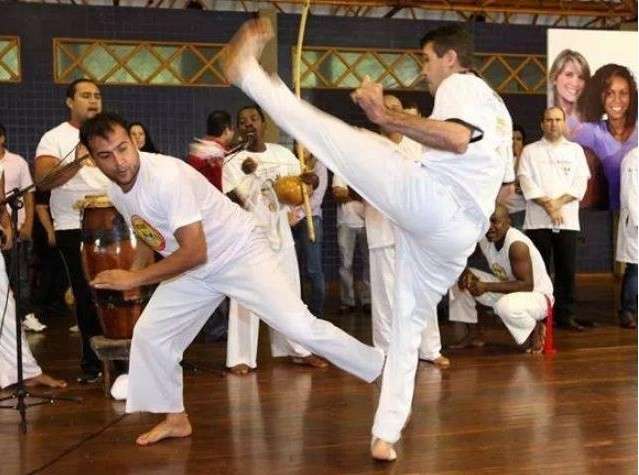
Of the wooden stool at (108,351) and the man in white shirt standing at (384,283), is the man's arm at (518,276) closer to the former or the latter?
the man in white shirt standing at (384,283)

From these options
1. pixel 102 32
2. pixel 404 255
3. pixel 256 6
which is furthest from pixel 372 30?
pixel 404 255

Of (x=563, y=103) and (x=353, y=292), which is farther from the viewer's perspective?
(x=353, y=292)

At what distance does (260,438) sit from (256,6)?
638cm

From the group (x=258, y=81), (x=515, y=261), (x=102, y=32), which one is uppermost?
(x=102, y=32)

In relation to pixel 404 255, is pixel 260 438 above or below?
below

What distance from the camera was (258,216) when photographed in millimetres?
4398

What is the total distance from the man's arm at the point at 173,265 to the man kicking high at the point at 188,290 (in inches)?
2.2

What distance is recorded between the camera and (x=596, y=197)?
6375 mm

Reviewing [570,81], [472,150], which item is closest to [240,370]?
[472,150]

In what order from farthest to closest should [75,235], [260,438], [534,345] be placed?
[534,345], [75,235], [260,438]

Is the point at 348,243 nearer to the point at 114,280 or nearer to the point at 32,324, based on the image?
the point at 32,324

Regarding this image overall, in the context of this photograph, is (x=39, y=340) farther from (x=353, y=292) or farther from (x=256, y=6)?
(x=256, y=6)

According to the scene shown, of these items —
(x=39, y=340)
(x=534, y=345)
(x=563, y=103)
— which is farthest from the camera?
(x=563, y=103)

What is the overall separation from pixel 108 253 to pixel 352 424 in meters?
1.43
